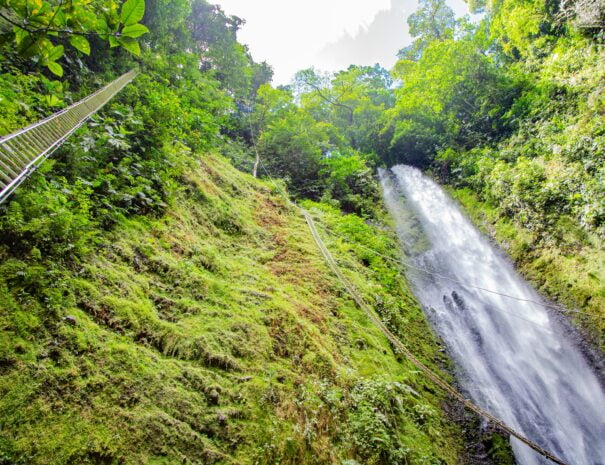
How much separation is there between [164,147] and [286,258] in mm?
3636

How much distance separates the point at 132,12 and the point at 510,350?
35.5 ft

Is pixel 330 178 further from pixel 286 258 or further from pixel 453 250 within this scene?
pixel 286 258

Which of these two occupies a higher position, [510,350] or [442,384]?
[510,350]

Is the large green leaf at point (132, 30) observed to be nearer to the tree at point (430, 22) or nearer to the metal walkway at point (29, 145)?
the metal walkway at point (29, 145)

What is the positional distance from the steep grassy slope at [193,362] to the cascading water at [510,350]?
7.91 feet

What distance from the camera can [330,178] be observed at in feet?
52.8

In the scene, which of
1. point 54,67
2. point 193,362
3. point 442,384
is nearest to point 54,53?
point 54,67

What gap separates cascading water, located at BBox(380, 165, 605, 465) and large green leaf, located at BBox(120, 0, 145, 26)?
8349mm

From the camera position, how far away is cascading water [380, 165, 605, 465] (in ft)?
22.5

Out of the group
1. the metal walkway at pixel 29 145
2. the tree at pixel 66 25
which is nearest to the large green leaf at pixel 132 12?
the tree at pixel 66 25

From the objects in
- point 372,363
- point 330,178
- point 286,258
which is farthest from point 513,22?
point 372,363

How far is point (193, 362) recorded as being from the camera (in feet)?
11.9

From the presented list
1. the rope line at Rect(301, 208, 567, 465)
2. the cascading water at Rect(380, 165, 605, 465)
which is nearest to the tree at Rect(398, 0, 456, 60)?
the cascading water at Rect(380, 165, 605, 465)

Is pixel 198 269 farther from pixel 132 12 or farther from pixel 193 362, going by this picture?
pixel 132 12
